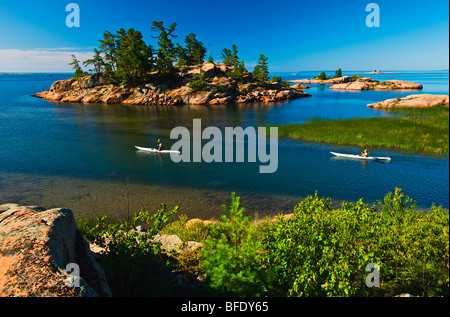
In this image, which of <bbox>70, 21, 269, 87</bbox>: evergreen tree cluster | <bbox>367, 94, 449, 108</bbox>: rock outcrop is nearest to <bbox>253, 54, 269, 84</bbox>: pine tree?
<bbox>70, 21, 269, 87</bbox>: evergreen tree cluster

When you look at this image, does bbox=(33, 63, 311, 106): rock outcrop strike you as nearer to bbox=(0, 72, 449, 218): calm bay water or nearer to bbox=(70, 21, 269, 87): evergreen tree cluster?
bbox=(70, 21, 269, 87): evergreen tree cluster

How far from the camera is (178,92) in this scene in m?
114

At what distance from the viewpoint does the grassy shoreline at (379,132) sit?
41.5 meters

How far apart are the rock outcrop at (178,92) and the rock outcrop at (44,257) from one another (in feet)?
345

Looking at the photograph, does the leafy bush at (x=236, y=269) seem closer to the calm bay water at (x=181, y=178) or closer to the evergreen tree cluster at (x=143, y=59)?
the calm bay water at (x=181, y=178)

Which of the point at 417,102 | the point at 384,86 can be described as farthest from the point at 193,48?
the point at 384,86

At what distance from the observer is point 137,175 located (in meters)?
34.2

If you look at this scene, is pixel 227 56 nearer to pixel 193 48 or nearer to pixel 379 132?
pixel 193 48

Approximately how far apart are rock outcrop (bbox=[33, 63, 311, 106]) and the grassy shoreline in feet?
197

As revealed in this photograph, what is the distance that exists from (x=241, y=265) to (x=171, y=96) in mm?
109848

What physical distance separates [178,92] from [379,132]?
8593 cm

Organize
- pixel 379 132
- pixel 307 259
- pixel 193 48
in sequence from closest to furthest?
pixel 307 259, pixel 379 132, pixel 193 48

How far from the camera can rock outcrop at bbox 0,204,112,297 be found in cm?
588

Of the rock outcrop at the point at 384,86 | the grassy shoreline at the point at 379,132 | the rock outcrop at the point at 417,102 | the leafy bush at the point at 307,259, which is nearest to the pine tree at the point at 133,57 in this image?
the grassy shoreline at the point at 379,132
